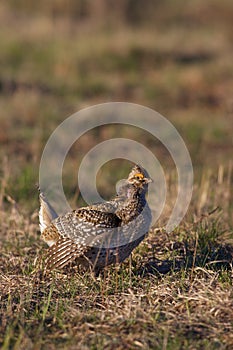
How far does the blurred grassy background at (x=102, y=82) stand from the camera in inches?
386

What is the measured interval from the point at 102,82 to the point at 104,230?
9.15 m

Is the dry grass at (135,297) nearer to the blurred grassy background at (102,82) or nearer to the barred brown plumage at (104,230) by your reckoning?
the barred brown plumage at (104,230)

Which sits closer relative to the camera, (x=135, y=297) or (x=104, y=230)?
(x=135, y=297)

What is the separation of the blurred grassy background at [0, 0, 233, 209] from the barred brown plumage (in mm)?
2162

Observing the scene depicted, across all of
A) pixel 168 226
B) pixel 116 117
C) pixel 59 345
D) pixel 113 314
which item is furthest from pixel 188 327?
pixel 116 117

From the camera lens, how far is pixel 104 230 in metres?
4.65

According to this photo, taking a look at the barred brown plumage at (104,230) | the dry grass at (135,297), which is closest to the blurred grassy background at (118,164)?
the dry grass at (135,297)

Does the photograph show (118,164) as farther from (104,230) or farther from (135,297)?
(135,297)

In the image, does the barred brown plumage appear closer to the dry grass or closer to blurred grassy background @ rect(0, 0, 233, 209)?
the dry grass

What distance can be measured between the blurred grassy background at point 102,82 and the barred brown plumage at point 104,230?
2162 millimetres

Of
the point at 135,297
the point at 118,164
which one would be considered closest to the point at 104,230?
the point at 135,297

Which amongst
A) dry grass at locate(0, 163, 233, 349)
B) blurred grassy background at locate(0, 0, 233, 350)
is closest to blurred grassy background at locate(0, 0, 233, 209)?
blurred grassy background at locate(0, 0, 233, 350)

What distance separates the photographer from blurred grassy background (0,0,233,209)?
32.1 feet

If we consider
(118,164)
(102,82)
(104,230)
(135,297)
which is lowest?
(135,297)
